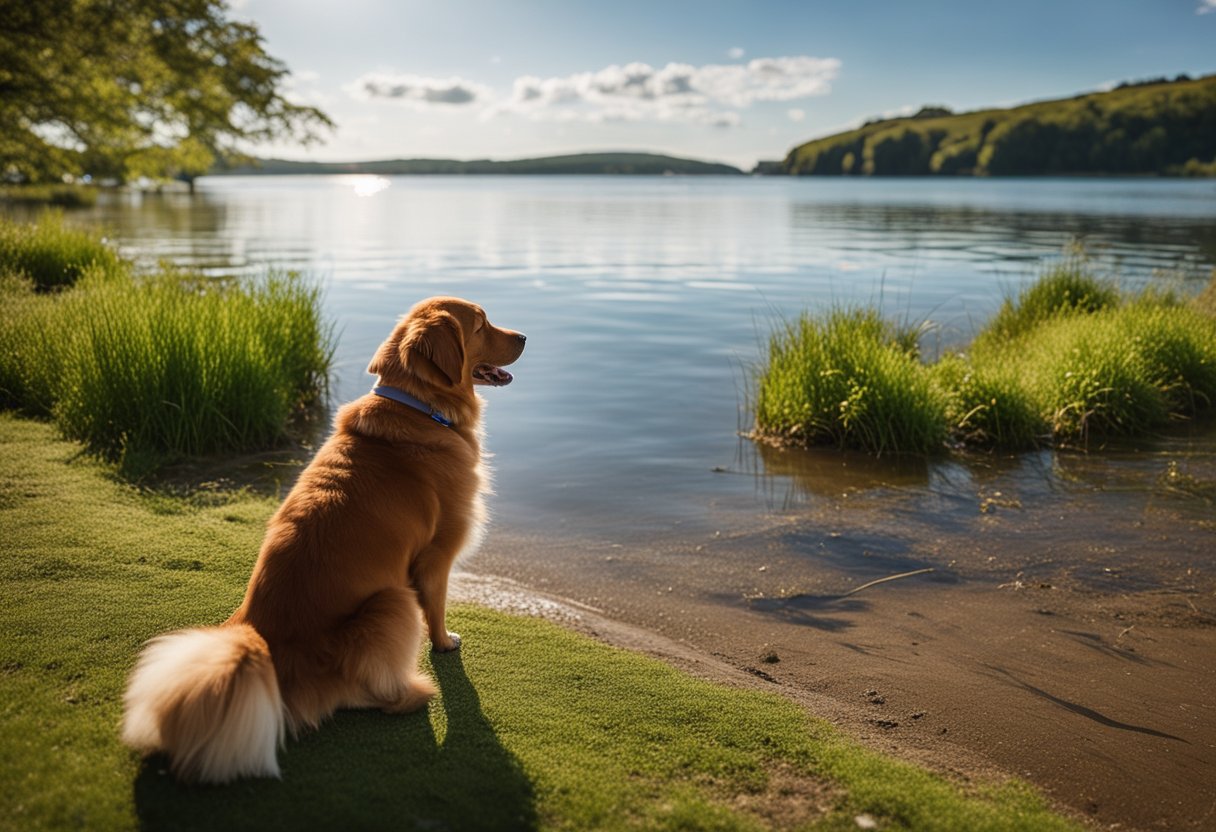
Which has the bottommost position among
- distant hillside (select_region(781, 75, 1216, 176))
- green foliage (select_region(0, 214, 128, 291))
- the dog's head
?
the dog's head

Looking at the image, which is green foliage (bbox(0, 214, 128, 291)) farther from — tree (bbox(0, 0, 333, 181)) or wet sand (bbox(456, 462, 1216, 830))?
wet sand (bbox(456, 462, 1216, 830))

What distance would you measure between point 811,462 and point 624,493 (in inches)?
97.3

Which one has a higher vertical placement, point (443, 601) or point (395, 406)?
point (395, 406)

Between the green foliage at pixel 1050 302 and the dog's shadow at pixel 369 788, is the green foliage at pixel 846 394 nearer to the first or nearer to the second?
the green foliage at pixel 1050 302

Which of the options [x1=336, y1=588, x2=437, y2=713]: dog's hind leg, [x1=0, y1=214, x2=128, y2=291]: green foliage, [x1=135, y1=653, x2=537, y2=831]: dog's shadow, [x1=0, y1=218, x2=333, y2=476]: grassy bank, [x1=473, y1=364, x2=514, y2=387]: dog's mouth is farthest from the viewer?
[x1=0, y1=214, x2=128, y2=291]: green foliage

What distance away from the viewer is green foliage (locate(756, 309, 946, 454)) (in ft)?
33.7

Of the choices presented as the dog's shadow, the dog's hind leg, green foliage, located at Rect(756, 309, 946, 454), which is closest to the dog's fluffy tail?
the dog's shadow

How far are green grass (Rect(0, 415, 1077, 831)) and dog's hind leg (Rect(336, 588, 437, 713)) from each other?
0.11 m

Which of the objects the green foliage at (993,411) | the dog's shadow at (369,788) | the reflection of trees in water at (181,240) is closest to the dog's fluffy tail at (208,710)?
the dog's shadow at (369,788)

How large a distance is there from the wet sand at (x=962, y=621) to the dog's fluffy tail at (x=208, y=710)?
2.64 meters

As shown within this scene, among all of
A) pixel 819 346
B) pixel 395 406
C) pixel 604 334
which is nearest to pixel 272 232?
pixel 604 334

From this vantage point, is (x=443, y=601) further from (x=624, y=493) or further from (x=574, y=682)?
(x=624, y=493)

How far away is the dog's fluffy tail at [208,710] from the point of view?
318cm

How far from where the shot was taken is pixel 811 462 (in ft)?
33.3
